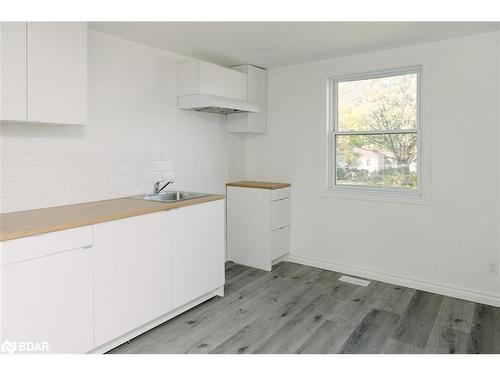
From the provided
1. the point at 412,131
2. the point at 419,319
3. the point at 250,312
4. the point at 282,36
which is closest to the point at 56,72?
the point at 282,36

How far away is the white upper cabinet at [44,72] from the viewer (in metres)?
2.23

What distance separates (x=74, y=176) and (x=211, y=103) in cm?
135

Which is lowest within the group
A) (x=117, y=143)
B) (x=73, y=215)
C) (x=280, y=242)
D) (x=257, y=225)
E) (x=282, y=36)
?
(x=280, y=242)

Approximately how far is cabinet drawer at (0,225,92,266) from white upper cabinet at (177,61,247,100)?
6.14 feet

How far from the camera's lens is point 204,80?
3.63 m

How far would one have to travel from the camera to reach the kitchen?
2.34 metres

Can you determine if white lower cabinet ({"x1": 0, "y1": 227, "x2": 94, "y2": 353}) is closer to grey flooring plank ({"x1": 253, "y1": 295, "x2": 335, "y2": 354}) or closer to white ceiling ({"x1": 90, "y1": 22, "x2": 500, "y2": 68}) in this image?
grey flooring plank ({"x1": 253, "y1": 295, "x2": 335, "y2": 354})

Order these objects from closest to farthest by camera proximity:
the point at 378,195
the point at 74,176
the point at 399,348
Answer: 1. the point at 399,348
2. the point at 74,176
3. the point at 378,195

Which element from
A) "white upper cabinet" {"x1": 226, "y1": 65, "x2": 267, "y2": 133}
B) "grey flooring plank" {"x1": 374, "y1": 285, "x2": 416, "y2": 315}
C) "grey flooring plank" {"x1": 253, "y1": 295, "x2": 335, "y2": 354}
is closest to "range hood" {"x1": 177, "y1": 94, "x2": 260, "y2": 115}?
"white upper cabinet" {"x1": 226, "y1": 65, "x2": 267, "y2": 133}

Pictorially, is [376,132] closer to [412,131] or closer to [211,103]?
[412,131]

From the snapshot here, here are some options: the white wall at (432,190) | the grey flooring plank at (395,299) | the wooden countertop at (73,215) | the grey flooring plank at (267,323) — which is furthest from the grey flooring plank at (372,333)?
the wooden countertop at (73,215)

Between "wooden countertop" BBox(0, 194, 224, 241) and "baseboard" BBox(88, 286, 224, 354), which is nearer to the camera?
"wooden countertop" BBox(0, 194, 224, 241)

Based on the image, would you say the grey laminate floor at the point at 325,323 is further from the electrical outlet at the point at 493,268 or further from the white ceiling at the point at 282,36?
the white ceiling at the point at 282,36

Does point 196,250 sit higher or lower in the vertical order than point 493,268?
higher
